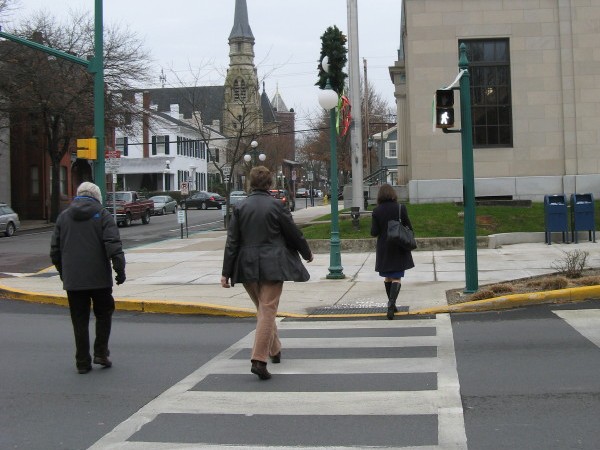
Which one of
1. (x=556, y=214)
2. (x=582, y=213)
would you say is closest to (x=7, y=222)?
(x=556, y=214)

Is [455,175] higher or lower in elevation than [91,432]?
higher

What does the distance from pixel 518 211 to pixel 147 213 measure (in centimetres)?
2417

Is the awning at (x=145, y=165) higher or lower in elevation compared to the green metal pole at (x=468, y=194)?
higher

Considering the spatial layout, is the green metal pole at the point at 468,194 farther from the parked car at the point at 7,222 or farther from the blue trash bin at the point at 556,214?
the parked car at the point at 7,222

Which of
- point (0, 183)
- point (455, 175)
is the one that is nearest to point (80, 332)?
point (455, 175)

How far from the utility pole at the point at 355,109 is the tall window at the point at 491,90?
3.79 metres

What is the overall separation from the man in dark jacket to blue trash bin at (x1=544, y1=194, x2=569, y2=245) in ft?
45.5

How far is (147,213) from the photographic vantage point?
3962cm

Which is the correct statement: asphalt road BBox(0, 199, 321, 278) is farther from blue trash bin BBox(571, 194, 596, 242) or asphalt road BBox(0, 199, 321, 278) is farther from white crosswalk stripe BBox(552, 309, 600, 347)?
blue trash bin BBox(571, 194, 596, 242)

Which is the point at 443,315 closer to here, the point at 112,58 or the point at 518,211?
the point at 518,211

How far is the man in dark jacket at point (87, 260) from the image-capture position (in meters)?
6.66

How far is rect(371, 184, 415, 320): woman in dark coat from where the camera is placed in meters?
9.55

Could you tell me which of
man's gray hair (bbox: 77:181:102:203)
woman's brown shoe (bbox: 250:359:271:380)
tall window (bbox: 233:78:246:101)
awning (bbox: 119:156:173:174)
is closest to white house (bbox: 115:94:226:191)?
awning (bbox: 119:156:173:174)

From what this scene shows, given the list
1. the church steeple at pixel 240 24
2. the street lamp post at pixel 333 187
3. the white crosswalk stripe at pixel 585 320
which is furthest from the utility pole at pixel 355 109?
the church steeple at pixel 240 24
